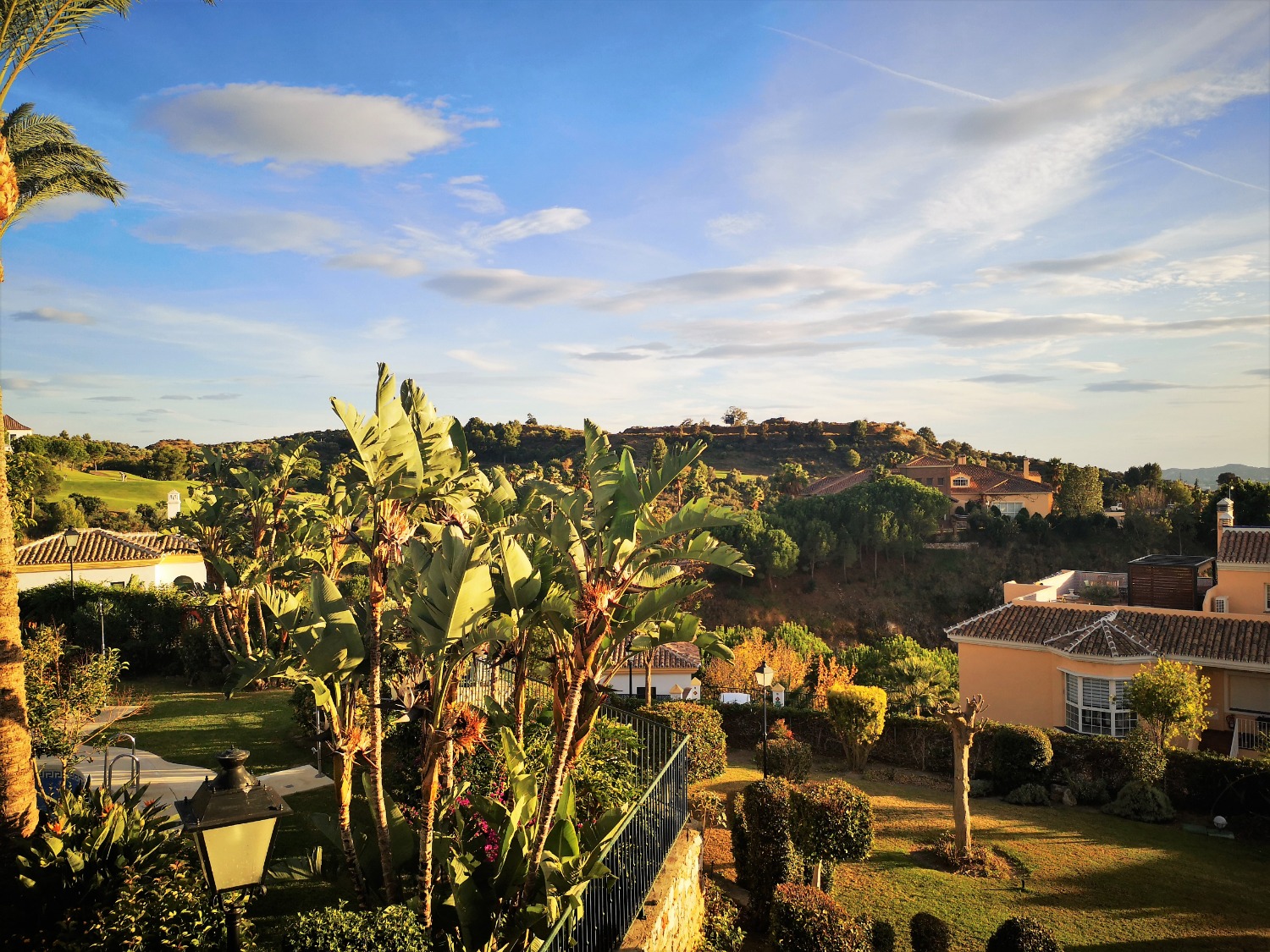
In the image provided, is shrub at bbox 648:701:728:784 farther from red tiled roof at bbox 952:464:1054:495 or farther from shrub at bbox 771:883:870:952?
red tiled roof at bbox 952:464:1054:495

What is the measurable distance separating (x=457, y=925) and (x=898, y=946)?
16.7 feet

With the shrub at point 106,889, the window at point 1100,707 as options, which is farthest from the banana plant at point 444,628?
the window at point 1100,707

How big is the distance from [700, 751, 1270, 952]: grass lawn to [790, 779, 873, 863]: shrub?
95cm

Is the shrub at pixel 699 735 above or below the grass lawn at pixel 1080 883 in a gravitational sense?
above

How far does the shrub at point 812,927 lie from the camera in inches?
265

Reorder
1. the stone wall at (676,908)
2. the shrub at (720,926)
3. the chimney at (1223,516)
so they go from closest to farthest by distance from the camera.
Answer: the stone wall at (676,908) → the shrub at (720,926) → the chimney at (1223,516)

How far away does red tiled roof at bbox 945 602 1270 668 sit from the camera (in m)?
18.0

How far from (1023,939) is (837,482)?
196ft

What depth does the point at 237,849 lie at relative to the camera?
13.6ft

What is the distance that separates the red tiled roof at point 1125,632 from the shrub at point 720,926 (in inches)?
545

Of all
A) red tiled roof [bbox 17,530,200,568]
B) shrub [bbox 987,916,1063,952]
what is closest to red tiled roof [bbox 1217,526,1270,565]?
shrub [bbox 987,916,1063,952]

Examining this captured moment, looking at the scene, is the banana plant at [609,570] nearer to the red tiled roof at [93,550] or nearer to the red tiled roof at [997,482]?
the red tiled roof at [93,550]

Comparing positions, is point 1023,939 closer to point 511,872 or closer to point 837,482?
point 511,872

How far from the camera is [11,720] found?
6.52 meters
